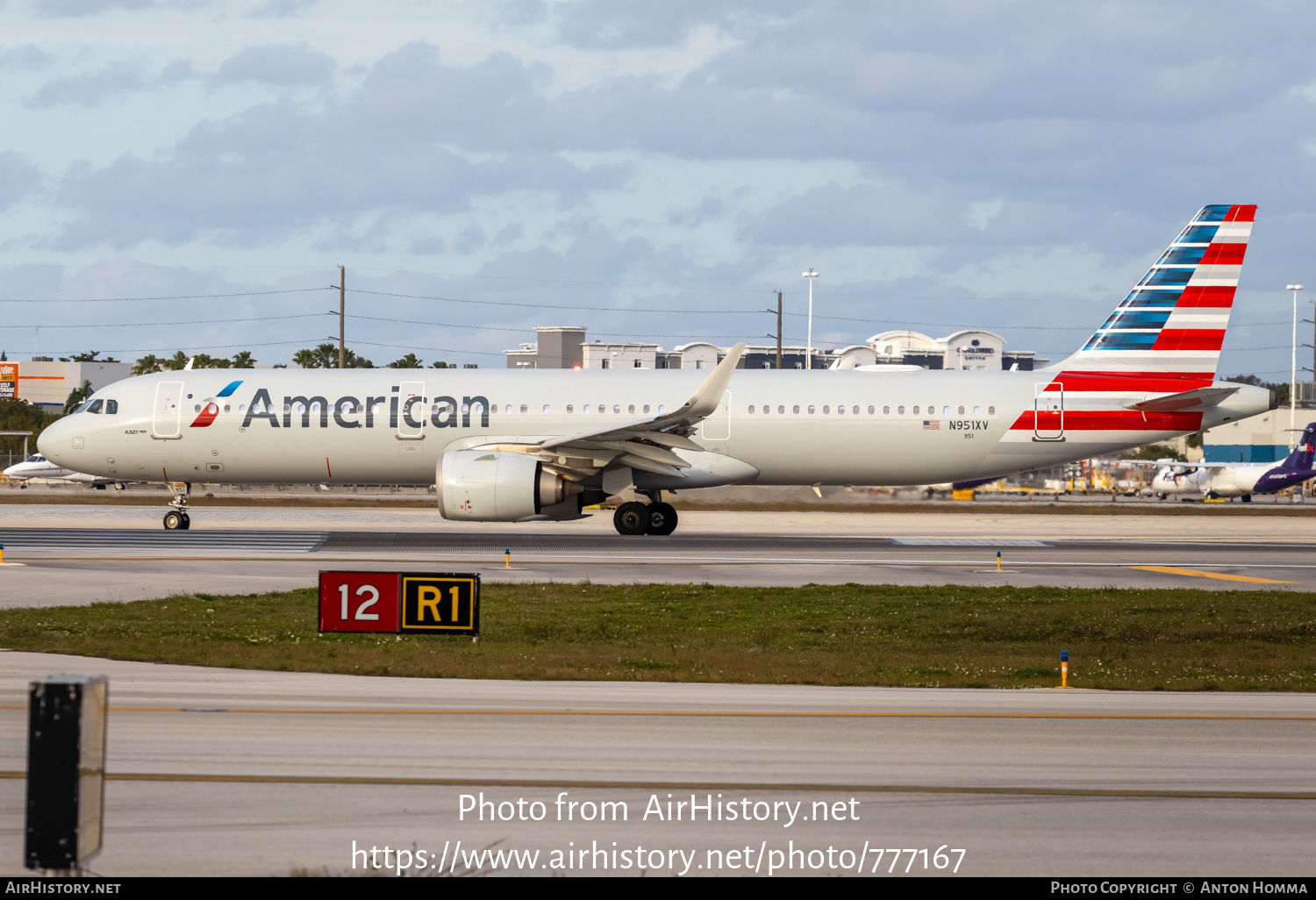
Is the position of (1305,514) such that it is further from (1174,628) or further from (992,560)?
(1174,628)

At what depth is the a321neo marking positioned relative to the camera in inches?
591

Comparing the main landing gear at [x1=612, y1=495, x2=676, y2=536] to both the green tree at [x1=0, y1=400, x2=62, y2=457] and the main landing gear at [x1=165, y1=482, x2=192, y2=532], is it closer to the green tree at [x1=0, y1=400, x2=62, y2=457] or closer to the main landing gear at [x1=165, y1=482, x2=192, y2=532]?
the main landing gear at [x1=165, y1=482, x2=192, y2=532]

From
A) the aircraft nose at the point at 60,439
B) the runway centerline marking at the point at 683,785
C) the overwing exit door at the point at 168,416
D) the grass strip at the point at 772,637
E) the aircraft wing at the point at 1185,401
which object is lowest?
the grass strip at the point at 772,637

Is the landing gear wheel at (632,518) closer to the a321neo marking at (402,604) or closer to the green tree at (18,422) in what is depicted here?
the a321neo marking at (402,604)

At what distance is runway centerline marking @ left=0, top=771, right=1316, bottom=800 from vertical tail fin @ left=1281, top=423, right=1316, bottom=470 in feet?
Result: 218

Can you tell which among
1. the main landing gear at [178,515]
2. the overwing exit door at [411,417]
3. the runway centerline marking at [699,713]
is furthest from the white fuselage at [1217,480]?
the runway centerline marking at [699,713]

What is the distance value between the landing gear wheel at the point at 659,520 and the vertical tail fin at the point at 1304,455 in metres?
48.9

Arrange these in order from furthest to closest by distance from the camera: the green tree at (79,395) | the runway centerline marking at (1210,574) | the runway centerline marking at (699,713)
→ the green tree at (79,395)
the runway centerline marking at (1210,574)
the runway centerline marking at (699,713)

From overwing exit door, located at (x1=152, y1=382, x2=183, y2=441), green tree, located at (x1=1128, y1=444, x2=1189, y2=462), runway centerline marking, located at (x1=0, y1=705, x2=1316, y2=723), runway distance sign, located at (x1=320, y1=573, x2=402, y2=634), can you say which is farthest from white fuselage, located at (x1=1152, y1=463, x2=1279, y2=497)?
runway distance sign, located at (x1=320, y1=573, x2=402, y2=634)

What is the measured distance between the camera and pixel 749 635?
16.8 meters

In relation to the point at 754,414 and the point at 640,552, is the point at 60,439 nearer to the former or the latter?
the point at 640,552

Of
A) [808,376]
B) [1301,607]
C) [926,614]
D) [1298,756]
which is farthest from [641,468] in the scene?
[1298,756]

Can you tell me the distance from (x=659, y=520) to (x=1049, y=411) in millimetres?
10662

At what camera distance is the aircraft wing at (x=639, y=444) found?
95.6 feet
